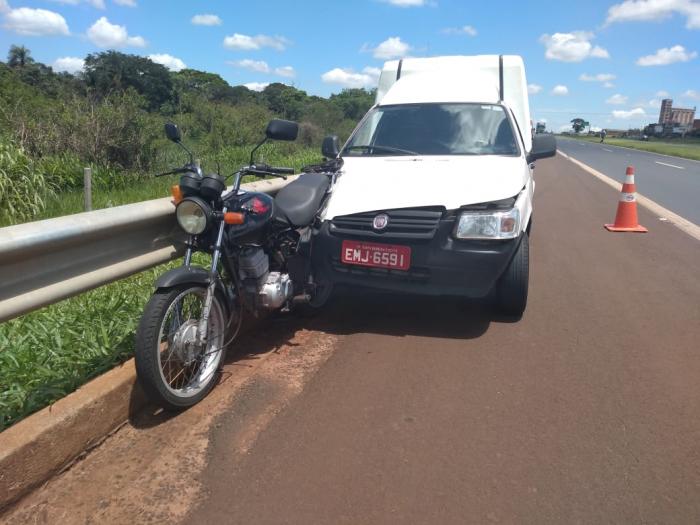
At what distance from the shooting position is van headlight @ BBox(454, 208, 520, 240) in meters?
4.34

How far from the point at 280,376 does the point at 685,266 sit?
521cm

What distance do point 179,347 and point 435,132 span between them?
3.52 m

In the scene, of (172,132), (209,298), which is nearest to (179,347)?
(209,298)

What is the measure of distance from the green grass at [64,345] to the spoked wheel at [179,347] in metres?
0.34

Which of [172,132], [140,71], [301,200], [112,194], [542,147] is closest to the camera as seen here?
[172,132]

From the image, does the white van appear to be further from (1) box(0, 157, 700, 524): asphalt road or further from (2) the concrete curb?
(2) the concrete curb

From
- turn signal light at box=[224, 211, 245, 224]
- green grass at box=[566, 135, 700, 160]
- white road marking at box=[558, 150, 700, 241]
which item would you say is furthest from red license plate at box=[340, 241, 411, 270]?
green grass at box=[566, 135, 700, 160]

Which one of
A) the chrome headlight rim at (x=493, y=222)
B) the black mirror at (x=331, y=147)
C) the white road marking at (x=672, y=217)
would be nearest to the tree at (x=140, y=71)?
the white road marking at (x=672, y=217)

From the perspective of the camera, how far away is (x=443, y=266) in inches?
172

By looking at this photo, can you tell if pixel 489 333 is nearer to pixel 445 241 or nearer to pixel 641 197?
pixel 445 241

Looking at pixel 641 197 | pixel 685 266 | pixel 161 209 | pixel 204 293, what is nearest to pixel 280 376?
pixel 204 293

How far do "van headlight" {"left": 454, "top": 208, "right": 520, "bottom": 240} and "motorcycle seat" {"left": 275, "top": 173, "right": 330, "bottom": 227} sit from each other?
1089 mm

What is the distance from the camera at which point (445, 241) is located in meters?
4.36

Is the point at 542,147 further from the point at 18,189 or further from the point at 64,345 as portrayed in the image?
the point at 18,189
